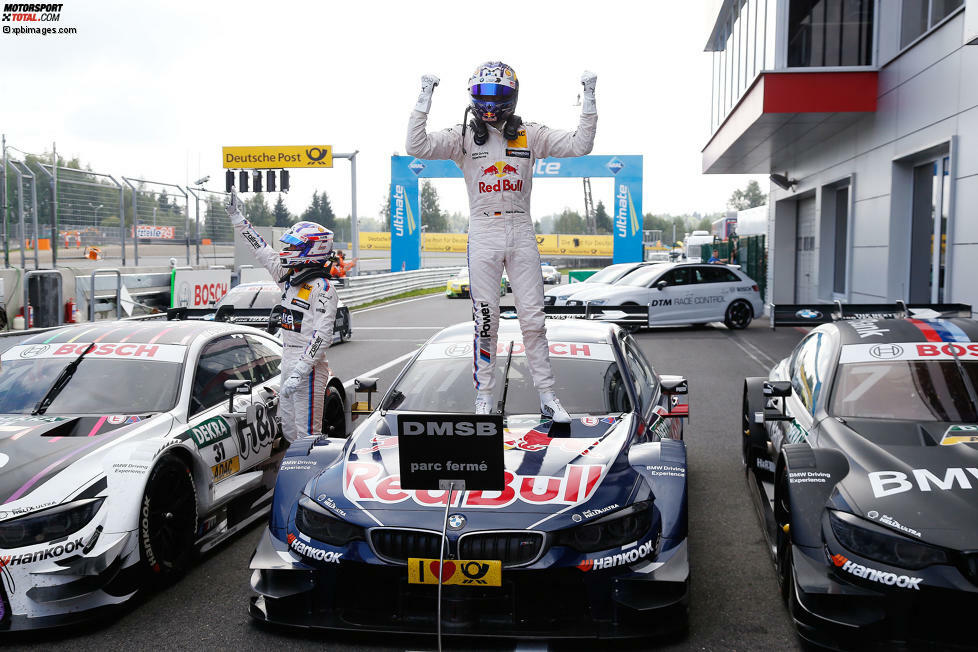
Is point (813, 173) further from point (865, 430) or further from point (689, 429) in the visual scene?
point (865, 430)

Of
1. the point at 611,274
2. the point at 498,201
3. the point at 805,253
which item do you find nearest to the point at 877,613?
the point at 498,201

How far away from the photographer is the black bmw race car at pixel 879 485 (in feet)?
10.7

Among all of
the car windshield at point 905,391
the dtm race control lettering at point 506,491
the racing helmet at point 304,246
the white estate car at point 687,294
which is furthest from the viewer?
the white estate car at point 687,294

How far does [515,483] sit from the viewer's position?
152 inches

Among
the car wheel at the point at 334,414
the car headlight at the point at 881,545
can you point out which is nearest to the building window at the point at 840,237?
the car wheel at the point at 334,414

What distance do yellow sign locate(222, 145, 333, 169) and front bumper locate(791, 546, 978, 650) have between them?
1313 inches

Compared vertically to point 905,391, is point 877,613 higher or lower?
lower

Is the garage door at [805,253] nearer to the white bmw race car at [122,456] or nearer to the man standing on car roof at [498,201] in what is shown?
the man standing on car roof at [498,201]

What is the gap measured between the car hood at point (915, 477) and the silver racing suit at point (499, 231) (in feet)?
5.66

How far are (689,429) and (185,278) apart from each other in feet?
44.0

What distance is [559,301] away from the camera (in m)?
20.7

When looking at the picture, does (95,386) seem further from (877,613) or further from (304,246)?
(877,613)

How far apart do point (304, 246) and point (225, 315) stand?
1538 mm

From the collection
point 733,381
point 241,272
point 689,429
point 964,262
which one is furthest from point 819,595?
point 241,272
